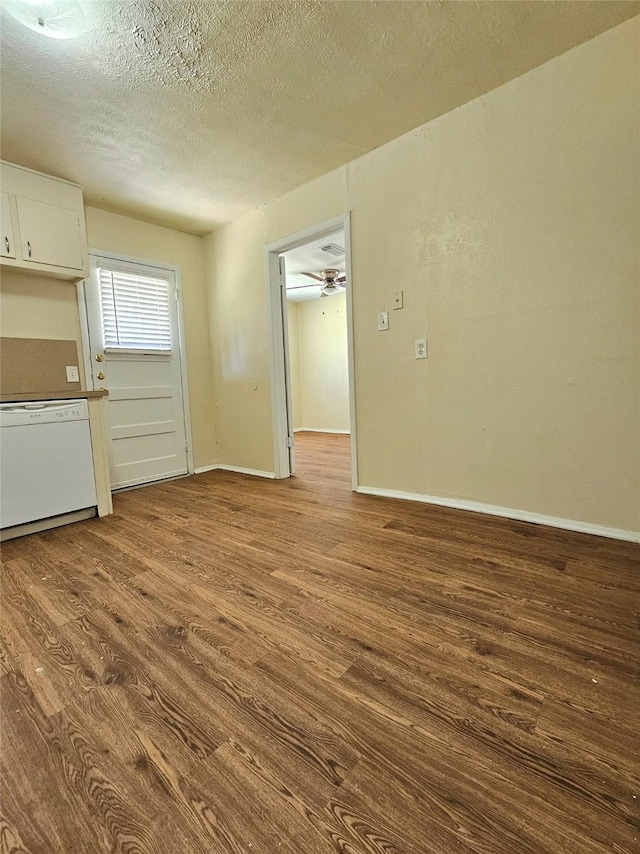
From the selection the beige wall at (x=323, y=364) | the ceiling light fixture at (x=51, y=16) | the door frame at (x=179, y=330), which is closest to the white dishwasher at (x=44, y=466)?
the door frame at (x=179, y=330)

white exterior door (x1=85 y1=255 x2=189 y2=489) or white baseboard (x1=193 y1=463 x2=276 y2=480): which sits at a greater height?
white exterior door (x1=85 y1=255 x2=189 y2=489)

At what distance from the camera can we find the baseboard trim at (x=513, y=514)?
1.97 meters

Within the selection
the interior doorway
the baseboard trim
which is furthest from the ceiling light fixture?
the interior doorway

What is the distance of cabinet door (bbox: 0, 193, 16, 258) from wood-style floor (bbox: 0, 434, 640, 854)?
2.05 m

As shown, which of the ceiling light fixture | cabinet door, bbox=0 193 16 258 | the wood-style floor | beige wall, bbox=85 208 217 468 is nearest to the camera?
the wood-style floor

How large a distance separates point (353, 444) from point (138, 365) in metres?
2.24

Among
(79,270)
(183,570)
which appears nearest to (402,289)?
(183,570)

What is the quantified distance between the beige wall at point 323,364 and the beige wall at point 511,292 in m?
3.60

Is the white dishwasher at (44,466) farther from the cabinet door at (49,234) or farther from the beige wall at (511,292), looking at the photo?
the beige wall at (511,292)

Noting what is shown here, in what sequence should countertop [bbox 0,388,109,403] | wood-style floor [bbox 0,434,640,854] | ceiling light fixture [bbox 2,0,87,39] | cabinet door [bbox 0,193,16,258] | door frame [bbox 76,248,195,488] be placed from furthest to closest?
door frame [bbox 76,248,195,488], cabinet door [bbox 0,193,16,258], countertop [bbox 0,388,109,403], ceiling light fixture [bbox 2,0,87,39], wood-style floor [bbox 0,434,640,854]

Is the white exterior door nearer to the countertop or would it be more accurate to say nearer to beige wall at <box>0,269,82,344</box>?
beige wall at <box>0,269,82,344</box>

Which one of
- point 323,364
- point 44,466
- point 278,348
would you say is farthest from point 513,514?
point 323,364

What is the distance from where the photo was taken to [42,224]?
8.82 ft

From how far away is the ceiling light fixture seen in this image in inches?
59.8
